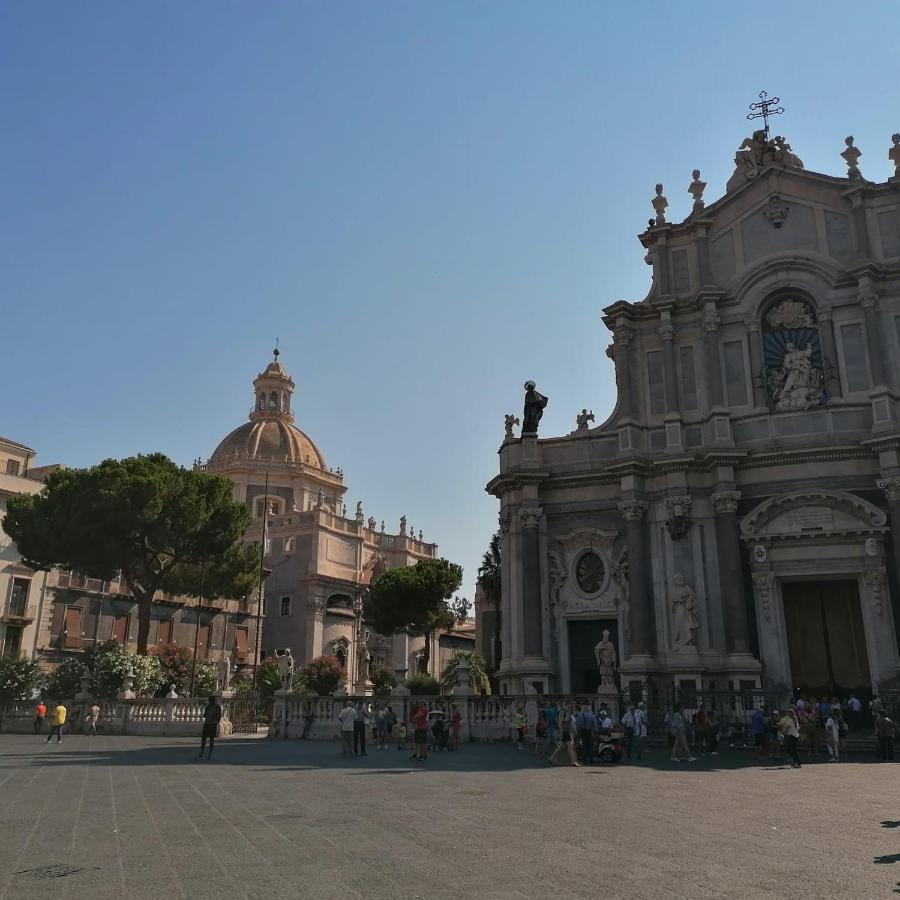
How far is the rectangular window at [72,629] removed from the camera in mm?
44888

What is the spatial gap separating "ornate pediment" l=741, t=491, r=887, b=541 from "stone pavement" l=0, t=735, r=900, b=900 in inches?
394

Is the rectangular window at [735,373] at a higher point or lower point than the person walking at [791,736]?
higher

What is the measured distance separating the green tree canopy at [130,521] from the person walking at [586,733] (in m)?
23.5

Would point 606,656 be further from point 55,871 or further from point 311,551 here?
point 311,551

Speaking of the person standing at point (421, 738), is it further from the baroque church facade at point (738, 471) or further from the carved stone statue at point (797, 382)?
the carved stone statue at point (797, 382)

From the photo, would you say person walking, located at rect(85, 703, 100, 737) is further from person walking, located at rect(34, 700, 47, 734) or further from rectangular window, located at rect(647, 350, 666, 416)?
rectangular window, located at rect(647, 350, 666, 416)

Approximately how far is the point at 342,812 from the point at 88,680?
83.2 ft

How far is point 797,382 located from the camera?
26.9 metres

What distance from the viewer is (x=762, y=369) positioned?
90.5 ft

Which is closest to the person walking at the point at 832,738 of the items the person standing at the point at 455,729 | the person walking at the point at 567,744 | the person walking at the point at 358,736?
the person walking at the point at 567,744

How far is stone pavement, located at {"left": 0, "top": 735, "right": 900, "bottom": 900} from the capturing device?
21.9ft

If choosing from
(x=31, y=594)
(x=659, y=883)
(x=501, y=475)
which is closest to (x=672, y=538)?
(x=501, y=475)

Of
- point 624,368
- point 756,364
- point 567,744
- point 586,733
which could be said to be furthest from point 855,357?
point 567,744

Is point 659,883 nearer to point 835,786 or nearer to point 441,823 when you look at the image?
point 441,823
